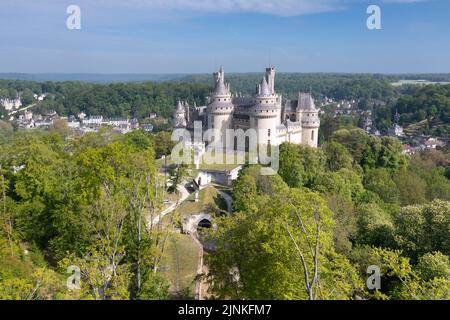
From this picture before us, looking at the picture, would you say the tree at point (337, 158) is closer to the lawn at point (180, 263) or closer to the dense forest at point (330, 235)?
the dense forest at point (330, 235)

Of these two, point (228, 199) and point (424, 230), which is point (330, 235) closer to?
point (424, 230)

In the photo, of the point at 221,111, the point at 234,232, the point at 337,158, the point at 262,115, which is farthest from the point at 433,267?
the point at 221,111

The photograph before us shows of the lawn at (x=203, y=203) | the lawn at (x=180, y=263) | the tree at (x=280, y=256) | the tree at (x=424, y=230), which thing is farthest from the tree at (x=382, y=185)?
the tree at (x=280, y=256)

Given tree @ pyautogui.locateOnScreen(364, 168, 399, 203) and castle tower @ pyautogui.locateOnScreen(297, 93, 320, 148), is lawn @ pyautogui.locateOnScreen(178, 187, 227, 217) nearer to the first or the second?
tree @ pyautogui.locateOnScreen(364, 168, 399, 203)

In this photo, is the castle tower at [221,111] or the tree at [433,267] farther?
the castle tower at [221,111]
